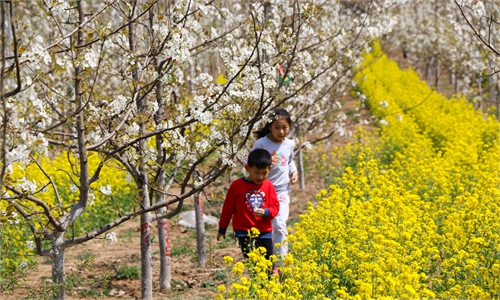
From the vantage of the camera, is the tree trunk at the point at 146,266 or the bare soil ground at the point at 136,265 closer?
the tree trunk at the point at 146,266

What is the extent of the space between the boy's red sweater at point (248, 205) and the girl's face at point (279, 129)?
2.35 feet

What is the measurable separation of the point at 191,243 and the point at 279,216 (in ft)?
11.1

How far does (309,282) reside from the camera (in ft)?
14.7

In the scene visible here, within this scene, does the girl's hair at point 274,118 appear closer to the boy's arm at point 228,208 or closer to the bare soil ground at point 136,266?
the boy's arm at point 228,208

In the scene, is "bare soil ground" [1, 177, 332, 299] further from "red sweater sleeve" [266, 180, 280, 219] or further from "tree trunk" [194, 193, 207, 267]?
"red sweater sleeve" [266, 180, 280, 219]

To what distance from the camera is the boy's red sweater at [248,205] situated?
5.65 metres

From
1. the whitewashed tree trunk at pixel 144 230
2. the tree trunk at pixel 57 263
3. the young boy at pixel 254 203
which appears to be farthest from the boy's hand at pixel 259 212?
the tree trunk at pixel 57 263

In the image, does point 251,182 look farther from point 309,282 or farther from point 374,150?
point 374,150

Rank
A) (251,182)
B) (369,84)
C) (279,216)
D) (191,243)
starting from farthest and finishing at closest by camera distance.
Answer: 1. (369,84)
2. (191,243)
3. (279,216)
4. (251,182)

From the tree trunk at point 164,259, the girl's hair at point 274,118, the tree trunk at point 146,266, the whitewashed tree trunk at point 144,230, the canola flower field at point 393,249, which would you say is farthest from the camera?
the tree trunk at point 164,259

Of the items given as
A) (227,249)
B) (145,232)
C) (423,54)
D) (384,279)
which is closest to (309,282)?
(384,279)

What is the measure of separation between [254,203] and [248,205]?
0.18ft

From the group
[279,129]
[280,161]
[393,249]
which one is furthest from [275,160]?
[393,249]

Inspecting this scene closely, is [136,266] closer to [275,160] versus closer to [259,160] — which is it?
[275,160]
